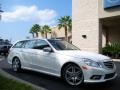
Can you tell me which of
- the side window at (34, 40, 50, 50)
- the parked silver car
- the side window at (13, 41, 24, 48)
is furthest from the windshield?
the side window at (13, 41, 24, 48)

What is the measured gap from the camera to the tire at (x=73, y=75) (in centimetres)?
896

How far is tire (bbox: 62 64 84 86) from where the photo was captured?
8.96m

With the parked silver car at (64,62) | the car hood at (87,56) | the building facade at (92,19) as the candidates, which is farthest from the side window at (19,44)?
the building facade at (92,19)

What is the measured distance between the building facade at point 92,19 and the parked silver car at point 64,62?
14201mm

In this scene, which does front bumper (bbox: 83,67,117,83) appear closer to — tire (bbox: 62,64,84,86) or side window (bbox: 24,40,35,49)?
tire (bbox: 62,64,84,86)

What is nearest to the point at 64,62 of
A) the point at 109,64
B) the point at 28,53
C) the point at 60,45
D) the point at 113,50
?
the point at 60,45

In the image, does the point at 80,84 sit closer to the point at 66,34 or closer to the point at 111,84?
the point at 111,84

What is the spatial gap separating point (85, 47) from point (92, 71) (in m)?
19.4

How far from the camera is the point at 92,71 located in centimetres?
863

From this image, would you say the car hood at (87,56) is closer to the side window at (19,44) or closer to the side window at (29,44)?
the side window at (29,44)

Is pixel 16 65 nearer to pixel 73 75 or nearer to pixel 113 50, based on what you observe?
pixel 73 75

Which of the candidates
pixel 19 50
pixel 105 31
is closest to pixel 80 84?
pixel 19 50

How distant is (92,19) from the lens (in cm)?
2688

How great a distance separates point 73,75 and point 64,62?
56 centimetres
